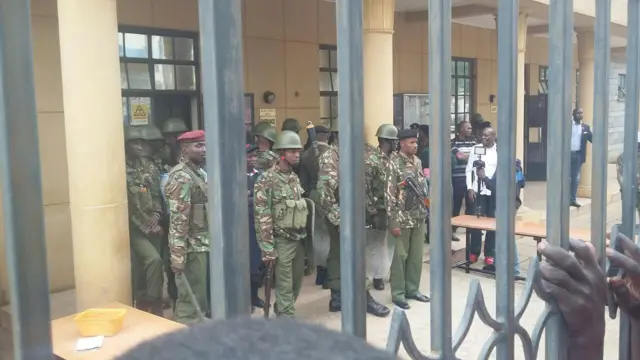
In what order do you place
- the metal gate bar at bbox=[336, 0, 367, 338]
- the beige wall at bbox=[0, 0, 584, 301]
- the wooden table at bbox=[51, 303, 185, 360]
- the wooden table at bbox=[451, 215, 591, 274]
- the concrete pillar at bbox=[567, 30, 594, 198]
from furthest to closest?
the concrete pillar at bbox=[567, 30, 594, 198] < the wooden table at bbox=[451, 215, 591, 274] < the beige wall at bbox=[0, 0, 584, 301] < the wooden table at bbox=[51, 303, 185, 360] < the metal gate bar at bbox=[336, 0, 367, 338]

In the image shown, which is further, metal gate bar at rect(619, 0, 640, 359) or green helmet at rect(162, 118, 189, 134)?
green helmet at rect(162, 118, 189, 134)

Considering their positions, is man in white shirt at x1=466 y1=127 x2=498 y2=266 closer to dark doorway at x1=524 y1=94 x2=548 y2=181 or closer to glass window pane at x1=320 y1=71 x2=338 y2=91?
glass window pane at x1=320 y1=71 x2=338 y2=91

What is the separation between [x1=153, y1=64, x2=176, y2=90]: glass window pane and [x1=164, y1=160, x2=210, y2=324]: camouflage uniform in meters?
2.60

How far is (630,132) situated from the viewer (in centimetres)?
211

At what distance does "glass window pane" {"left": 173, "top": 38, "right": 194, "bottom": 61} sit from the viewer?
24.5 ft

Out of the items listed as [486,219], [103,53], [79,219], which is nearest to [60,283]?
[79,219]

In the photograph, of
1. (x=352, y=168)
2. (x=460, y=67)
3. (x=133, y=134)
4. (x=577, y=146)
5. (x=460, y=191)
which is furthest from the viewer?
(x=460, y=67)

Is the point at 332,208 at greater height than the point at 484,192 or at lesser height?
greater

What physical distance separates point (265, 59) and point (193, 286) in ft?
14.2

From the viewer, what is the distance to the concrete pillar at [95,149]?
4367 mm

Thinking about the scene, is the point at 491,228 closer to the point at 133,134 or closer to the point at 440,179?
the point at 133,134

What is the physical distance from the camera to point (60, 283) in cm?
622

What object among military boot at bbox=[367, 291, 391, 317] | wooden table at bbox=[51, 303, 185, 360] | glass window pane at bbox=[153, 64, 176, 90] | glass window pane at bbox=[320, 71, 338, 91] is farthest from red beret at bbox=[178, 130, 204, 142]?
glass window pane at bbox=[320, 71, 338, 91]

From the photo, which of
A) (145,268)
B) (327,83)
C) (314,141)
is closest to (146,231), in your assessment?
(145,268)
